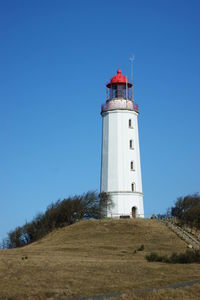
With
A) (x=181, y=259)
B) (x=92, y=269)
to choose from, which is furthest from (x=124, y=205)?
(x=92, y=269)

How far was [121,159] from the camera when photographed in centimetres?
4706

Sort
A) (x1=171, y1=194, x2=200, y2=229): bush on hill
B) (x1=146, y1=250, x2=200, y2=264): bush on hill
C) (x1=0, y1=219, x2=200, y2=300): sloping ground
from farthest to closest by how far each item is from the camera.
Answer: (x1=171, y1=194, x2=200, y2=229): bush on hill
(x1=146, y1=250, x2=200, y2=264): bush on hill
(x1=0, y1=219, x2=200, y2=300): sloping ground

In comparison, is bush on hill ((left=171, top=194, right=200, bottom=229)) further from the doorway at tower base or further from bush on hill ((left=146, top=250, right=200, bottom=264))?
bush on hill ((left=146, top=250, right=200, bottom=264))

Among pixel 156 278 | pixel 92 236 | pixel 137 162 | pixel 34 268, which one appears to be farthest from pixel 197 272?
pixel 137 162

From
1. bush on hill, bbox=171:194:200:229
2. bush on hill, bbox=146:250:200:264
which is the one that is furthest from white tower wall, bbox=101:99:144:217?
bush on hill, bbox=146:250:200:264

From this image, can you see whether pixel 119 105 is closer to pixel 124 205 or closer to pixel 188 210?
pixel 124 205

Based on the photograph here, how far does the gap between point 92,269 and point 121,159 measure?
87.8ft

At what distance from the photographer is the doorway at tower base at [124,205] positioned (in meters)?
46.4

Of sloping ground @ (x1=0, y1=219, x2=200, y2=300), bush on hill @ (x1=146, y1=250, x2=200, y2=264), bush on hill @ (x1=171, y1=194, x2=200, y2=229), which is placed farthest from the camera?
bush on hill @ (x1=171, y1=194, x2=200, y2=229)

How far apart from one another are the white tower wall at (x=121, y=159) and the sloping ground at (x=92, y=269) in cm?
772

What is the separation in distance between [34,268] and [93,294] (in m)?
6.43

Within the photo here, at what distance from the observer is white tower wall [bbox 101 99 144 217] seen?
4662 centimetres

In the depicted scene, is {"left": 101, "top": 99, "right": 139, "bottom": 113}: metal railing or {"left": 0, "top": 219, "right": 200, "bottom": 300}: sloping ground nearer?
{"left": 0, "top": 219, "right": 200, "bottom": 300}: sloping ground

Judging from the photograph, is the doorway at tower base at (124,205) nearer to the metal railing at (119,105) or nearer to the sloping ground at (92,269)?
the sloping ground at (92,269)
